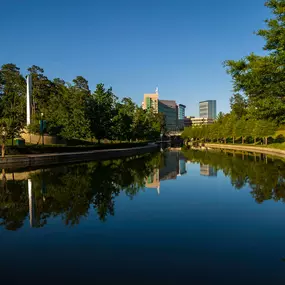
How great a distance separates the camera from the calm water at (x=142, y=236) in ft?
21.3

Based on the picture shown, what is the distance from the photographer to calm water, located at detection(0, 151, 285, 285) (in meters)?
6.50

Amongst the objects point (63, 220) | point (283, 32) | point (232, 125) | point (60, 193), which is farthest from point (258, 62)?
point (232, 125)

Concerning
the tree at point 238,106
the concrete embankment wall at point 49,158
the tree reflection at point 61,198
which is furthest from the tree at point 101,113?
the tree at point 238,106

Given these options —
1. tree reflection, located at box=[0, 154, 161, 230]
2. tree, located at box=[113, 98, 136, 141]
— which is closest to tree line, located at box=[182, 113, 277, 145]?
tree, located at box=[113, 98, 136, 141]

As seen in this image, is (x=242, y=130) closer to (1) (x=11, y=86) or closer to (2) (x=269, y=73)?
(2) (x=269, y=73)

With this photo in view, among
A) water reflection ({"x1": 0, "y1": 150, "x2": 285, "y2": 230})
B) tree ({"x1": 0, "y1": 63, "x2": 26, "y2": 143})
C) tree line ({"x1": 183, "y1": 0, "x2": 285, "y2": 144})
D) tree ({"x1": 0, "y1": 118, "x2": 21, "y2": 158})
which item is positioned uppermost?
tree ({"x1": 0, "y1": 63, "x2": 26, "y2": 143})

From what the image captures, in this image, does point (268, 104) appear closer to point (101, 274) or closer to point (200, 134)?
point (101, 274)

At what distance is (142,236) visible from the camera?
891 centimetres

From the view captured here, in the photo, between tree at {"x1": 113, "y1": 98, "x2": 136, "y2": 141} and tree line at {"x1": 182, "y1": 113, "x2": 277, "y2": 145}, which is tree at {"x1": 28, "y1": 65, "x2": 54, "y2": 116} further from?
tree line at {"x1": 182, "y1": 113, "x2": 277, "y2": 145}

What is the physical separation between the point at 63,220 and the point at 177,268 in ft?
17.6

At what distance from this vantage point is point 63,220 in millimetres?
10711

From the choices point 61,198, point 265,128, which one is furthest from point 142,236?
point 265,128

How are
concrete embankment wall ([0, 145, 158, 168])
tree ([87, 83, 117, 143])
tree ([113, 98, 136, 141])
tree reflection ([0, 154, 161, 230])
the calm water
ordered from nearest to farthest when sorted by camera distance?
the calm water < tree reflection ([0, 154, 161, 230]) < concrete embankment wall ([0, 145, 158, 168]) < tree ([87, 83, 117, 143]) < tree ([113, 98, 136, 141])

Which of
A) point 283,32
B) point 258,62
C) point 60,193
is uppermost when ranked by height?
point 283,32
